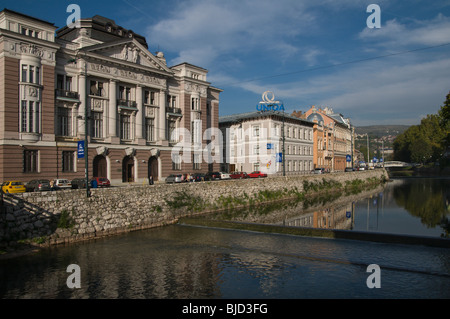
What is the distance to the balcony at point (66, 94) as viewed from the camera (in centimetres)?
4075

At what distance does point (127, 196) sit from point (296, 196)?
29.6 meters

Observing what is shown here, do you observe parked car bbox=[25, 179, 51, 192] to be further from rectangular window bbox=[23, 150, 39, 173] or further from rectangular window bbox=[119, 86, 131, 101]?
rectangular window bbox=[119, 86, 131, 101]

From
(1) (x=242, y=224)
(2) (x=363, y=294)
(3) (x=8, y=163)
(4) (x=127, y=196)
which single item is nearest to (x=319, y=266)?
(2) (x=363, y=294)

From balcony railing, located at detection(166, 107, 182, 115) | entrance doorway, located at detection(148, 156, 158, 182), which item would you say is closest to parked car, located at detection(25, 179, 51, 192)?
entrance doorway, located at detection(148, 156, 158, 182)

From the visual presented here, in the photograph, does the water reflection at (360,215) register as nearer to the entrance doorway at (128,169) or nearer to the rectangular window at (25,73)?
the entrance doorway at (128,169)

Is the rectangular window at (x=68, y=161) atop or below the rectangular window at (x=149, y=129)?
below

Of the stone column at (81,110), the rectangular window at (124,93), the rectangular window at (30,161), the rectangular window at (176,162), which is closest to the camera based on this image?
the rectangular window at (30,161)

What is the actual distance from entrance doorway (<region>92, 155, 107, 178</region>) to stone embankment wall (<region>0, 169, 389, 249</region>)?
16596mm

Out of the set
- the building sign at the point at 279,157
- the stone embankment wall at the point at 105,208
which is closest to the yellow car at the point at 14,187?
the stone embankment wall at the point at 105,208

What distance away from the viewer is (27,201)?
21812 millimetres

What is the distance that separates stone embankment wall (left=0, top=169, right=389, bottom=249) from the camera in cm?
2139

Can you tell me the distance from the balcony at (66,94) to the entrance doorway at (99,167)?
8.04 meters

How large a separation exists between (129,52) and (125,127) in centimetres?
1062
